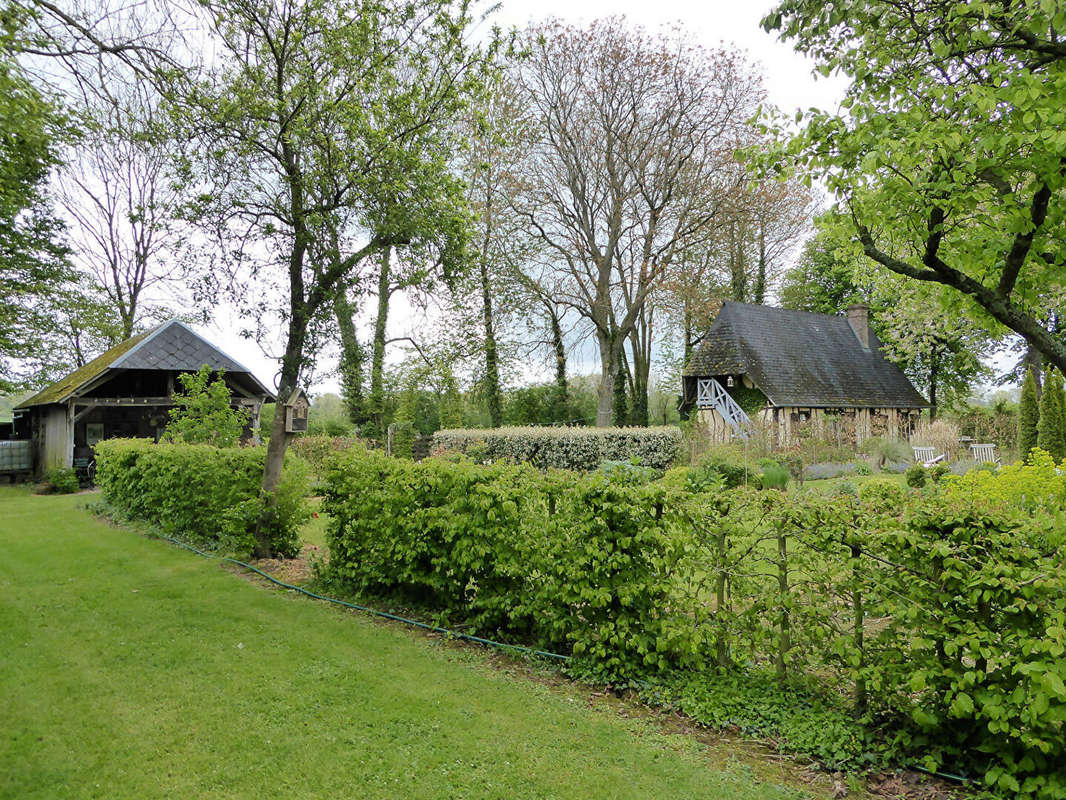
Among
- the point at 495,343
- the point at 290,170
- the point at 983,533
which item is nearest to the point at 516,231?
the point at 495,343

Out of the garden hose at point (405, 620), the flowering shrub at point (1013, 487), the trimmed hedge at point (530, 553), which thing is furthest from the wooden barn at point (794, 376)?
the trimmed hedge at point (530, 553)

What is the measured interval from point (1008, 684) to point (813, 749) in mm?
1026

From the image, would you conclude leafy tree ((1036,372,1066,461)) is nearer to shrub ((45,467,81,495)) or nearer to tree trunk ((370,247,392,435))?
tree trunk ((370,247,392,435))

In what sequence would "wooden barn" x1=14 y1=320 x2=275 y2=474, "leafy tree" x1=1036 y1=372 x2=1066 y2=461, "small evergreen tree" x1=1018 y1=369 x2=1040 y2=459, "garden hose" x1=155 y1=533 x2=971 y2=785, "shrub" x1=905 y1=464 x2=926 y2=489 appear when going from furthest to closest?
"wooden barn" x1=14 y1=320 x2=275 y2=474
"small evergreen tree" x1=1018 y1=369 x2=1040 y2=459
"leafy tree" x1=1036 y1=372 x2=1066 y2=461
"shrub" x1=905 y1=464 x2=926 y2=489
"garden hose" x1=155 y1=533 x2=971 y2=785

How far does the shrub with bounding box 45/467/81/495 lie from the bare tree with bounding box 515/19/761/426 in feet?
55.5

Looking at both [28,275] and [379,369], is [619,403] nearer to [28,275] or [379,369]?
[379,369]

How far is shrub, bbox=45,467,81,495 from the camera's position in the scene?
1747cm

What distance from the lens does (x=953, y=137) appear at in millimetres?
3326

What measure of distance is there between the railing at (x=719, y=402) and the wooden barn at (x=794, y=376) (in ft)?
0.13

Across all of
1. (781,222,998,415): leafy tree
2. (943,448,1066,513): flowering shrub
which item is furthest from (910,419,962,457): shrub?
(943,448,1066,513): flowering shrub

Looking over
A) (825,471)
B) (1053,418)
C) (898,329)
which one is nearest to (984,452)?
(1053,418)

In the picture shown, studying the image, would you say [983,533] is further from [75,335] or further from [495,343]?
[75,335]

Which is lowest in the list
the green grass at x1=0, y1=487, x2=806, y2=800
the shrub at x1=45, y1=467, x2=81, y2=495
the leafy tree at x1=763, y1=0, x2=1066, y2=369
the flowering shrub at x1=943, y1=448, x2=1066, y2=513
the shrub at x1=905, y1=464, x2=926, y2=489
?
the green grass at x1=0, y1=487, x2=806, y2=800

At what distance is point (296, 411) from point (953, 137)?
7511mm
